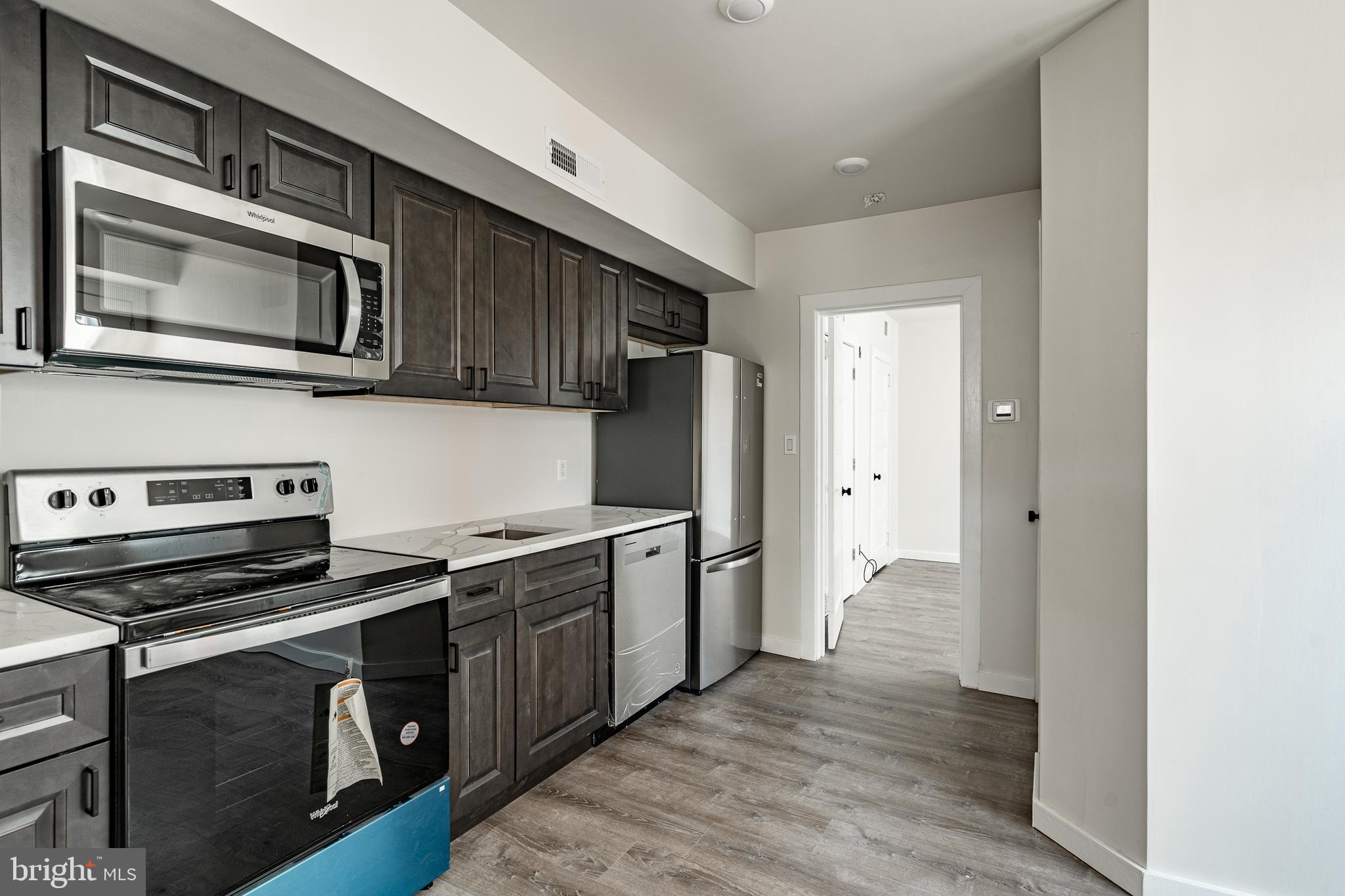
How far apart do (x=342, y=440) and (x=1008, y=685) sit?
11.2 feet

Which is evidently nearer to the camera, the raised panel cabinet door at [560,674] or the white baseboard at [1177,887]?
the white baseboard at [1177,887]

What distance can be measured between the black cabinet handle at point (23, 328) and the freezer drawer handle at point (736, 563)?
2.76m

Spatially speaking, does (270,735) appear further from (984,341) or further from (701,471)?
(984,341)

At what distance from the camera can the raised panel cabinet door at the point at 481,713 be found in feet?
7.00

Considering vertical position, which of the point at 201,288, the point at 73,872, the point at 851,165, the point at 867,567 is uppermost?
the point at 851,165

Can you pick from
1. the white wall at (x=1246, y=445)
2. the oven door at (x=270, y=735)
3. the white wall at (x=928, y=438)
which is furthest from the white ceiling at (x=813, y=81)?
the white wall at (x=928, y=438)

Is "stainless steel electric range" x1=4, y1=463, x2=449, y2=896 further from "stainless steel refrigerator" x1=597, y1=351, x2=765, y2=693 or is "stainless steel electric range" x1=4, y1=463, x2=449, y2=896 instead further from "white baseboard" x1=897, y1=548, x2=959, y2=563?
"white baseboard" x1=897, y1=548, x2=959, y2=563

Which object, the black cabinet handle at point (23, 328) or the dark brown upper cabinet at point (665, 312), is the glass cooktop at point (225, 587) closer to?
the black cabinet handle at point (23, 328)

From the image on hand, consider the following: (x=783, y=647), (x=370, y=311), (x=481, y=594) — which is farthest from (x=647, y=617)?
(x=370, y=311)

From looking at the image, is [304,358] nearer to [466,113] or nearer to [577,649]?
[466,113]

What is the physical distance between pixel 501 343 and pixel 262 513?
101cm

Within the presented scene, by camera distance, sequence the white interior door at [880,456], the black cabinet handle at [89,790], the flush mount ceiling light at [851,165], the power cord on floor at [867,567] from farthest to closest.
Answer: the white interior door at [880,456]
the power cord on floor at [867,567]
the flush mount ceiling light at [851,165]
the black cabinet handle at [89,790]

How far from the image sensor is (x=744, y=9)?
2.04m

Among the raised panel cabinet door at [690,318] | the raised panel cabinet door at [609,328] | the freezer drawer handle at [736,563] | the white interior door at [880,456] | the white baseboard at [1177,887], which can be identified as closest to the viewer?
the white baseboard at [1177,887]
